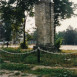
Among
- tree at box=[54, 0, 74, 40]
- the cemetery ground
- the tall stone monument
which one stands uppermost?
tree at box=[54, 0, 74, 40]

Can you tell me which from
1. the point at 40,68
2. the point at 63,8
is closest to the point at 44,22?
the point at 40,68

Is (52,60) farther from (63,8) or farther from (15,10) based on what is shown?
(63,8)

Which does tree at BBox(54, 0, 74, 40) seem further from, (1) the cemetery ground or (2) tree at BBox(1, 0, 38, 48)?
(1) the cemetery ground

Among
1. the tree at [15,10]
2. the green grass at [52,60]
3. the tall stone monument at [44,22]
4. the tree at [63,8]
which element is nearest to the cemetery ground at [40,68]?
the green grass at [52,60]

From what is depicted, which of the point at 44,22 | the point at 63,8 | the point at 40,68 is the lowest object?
the point at 40,68

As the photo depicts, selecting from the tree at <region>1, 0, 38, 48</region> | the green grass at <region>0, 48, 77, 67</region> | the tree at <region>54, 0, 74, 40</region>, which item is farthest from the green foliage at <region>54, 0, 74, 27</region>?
the green grass at <region>0, 48, 77, 67</region>

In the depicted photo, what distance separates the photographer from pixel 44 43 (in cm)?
1844

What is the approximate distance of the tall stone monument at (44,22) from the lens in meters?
18.4

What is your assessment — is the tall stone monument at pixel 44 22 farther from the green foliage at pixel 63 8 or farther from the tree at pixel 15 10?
the green foliage at pixel 63 8

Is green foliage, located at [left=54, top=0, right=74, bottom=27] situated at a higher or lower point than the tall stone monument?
higher

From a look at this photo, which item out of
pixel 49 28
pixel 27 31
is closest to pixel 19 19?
pixel 49 28

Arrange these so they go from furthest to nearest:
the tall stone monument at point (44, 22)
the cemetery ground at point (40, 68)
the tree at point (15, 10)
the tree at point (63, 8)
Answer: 1. the tree at point (63, 8)
2. the tree at point (15, 10)
3. the tall stone monument at point (44, 22)
4. the cemetery ground at point (40, 68)

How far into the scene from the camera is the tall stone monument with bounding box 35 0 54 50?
18422 millimetres

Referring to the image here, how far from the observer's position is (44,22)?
18344 mm
